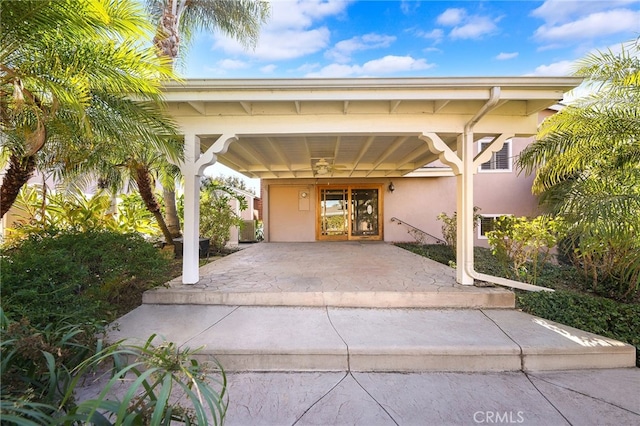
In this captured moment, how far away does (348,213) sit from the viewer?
1230 cm

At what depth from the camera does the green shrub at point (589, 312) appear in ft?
11.6

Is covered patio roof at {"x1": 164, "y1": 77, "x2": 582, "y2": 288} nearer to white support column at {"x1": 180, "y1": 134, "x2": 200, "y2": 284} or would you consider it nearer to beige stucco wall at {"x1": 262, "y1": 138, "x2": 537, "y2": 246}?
white support column at {"x1": 180, "y1": 134, "x2": 200, "y2": 284}

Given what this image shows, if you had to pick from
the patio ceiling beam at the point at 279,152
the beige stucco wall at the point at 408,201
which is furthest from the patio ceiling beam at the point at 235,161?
the beige stucco wall at the point at 408,201

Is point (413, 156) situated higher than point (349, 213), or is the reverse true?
point (413, 156)

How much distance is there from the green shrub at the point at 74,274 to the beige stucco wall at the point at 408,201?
7759mm

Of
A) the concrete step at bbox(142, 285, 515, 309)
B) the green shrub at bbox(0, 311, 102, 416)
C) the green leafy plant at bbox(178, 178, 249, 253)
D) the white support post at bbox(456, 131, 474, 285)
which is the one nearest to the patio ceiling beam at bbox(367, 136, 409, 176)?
the white support post at bbox(456, 131, 474, 285)

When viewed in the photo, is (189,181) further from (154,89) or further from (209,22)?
(209,22)

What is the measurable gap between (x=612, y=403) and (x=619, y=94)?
17.5ft

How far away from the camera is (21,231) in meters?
4.66

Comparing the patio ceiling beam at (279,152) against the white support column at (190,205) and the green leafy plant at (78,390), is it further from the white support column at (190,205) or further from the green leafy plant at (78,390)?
the green leafy plant at (78,390)

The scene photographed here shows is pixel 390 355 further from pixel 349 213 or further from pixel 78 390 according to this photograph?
pixel 349 213

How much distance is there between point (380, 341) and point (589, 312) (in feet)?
10.2

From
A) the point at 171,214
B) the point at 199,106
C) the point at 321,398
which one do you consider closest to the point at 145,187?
the point at 171,214

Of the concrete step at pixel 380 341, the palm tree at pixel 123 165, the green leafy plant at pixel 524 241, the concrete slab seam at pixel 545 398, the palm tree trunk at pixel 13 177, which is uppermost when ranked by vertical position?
the palm tree at pixel 123 165
